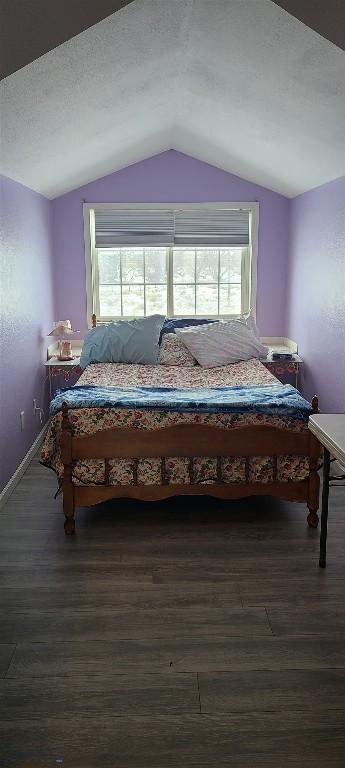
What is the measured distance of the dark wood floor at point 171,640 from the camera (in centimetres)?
190

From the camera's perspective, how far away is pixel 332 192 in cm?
452

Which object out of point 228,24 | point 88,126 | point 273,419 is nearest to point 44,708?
→ point 273,419

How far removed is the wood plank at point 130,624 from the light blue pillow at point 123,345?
8.72ft

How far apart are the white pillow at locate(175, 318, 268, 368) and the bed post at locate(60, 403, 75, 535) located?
189 centimetres

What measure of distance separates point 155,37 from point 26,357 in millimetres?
2260

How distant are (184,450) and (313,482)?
2.25 ft

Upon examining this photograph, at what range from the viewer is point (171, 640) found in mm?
2391

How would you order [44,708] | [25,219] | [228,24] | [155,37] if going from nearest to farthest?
[44,708], [228,24], [155,37], [25,219]

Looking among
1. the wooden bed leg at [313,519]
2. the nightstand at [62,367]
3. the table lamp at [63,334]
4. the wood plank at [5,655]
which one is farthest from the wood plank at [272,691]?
the table lamp at [63,334]

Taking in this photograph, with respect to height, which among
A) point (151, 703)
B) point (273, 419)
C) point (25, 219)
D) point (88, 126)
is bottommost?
point (151, 703)

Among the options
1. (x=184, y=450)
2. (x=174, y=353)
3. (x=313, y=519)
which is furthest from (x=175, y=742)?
(x=174, y=353)

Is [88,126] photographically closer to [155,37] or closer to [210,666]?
[155,37]

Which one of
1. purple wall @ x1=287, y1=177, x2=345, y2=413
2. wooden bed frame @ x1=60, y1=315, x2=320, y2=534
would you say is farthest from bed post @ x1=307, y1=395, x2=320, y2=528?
purple wall @ x1=287, y1=177, x2=345, y2=413

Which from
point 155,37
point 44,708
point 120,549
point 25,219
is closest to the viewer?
point 44,708
